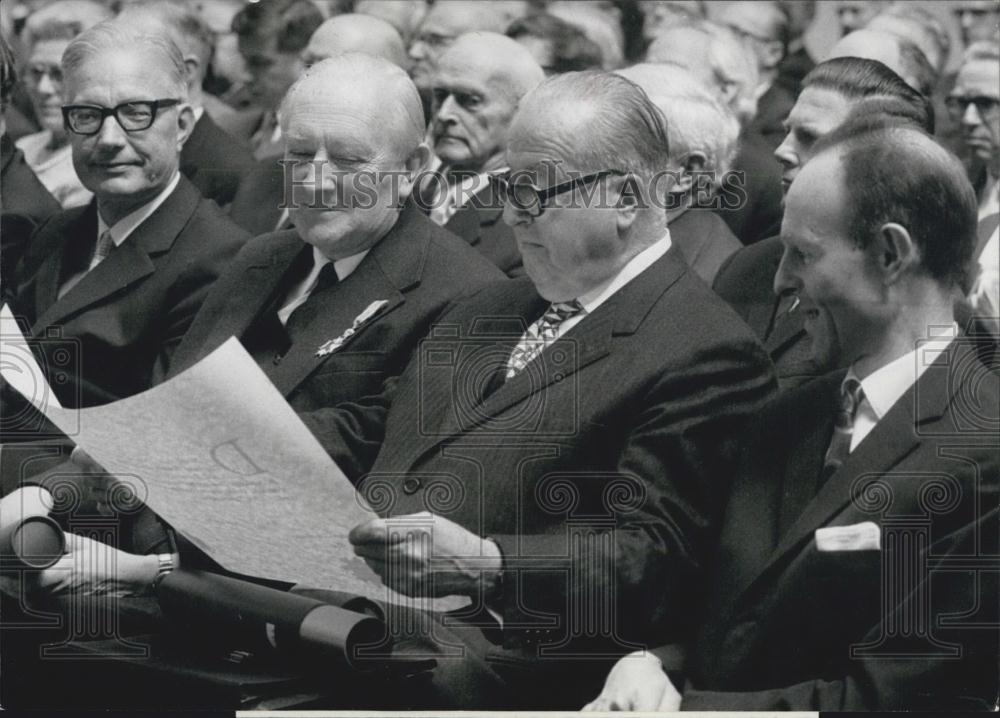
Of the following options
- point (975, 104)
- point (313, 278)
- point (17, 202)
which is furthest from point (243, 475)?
point (975, 104)

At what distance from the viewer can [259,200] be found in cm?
322

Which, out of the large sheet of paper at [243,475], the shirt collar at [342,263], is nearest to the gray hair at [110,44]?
the shirt collar at [342,263]

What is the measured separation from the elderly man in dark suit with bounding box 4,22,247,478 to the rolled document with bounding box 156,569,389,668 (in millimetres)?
444

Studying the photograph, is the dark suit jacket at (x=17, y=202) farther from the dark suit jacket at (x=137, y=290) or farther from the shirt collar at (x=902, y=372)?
the shirt collar at (x=902, y=372)

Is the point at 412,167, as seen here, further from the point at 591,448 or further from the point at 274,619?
the point at 274,619

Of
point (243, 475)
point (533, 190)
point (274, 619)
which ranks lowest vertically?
point (274, 619)

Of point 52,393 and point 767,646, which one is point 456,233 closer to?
point 52,393

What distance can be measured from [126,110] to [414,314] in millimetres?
642

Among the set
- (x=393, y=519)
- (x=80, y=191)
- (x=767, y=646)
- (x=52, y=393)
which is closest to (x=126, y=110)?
(x=80, y=191)

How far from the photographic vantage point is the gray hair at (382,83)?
3.13m

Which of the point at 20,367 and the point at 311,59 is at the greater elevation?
the point at 311,59

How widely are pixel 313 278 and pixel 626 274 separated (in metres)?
0.59

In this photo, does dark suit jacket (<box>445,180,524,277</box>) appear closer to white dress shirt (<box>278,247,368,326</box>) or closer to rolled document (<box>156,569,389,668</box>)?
white dress shirt (<box>278,247,368,326</box>)

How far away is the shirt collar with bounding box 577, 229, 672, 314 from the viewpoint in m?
2.93
